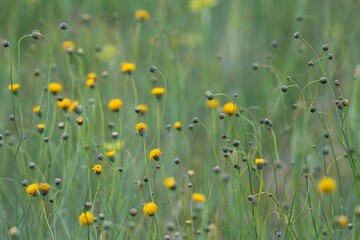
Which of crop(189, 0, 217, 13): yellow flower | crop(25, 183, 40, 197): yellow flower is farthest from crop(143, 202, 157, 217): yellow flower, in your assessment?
crop(189, 0, 217, 13): yellow flower

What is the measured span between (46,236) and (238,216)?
854 millimetres

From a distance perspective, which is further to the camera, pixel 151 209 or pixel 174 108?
pixel 174 108

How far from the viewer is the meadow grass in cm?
293

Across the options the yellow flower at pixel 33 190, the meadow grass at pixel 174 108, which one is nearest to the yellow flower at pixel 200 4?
the meadow grass at pixel 174 108

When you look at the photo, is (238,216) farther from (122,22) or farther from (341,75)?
(122,22)

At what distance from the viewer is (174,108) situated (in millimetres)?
3805

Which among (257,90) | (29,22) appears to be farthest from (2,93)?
(257,90)

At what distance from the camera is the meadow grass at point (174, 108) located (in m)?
2.93

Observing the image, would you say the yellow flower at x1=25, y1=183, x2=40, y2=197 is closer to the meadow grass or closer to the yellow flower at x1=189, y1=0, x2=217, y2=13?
the meadow grass

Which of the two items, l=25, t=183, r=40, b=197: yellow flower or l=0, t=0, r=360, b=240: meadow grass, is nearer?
l=25, t=183, r=40, b=197: yellow flower

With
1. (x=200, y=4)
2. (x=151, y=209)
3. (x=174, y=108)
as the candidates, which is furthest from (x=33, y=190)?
(x=200, y=4)

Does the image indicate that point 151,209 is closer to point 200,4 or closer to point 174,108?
point 174,108

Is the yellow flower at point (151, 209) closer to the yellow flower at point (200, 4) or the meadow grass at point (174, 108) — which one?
the meadow grass at point (174, 108)

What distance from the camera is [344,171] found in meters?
3.85
